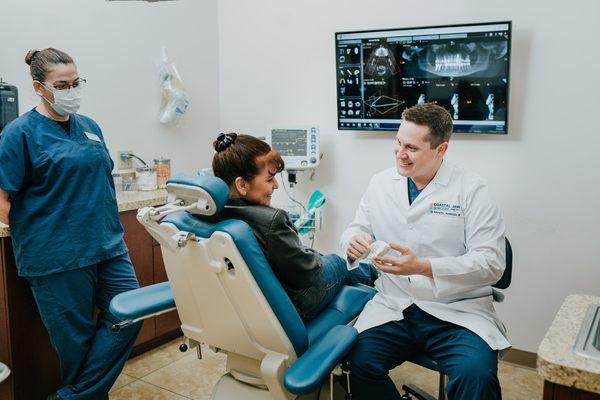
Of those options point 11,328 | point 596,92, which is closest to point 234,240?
point 11,328

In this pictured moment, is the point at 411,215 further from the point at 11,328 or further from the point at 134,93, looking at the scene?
the point at 134,93

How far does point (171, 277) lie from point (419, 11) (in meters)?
1.97

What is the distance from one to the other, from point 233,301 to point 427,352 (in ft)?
2.34

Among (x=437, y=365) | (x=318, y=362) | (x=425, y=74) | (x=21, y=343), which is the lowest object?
(x=21, y=343)

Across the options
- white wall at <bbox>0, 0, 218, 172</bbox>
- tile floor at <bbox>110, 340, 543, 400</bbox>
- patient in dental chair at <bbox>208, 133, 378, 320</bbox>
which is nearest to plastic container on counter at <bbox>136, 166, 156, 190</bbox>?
white wall at <bbox>0, 0, 218, 172</bbox>

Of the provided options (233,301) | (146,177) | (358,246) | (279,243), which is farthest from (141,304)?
(146,177)

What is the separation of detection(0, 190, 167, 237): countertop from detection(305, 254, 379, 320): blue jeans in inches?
41.9

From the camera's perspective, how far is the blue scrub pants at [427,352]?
1541mm

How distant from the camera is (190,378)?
2551 mm

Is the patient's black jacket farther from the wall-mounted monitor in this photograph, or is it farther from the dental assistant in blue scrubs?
the wall-mounted monitor

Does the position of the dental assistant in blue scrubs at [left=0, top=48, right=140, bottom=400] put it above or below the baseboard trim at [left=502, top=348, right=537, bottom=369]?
above

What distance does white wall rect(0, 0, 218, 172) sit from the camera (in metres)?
2.49

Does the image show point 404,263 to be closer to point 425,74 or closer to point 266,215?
point 266,215

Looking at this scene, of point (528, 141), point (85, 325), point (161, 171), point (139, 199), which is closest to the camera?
point (85, 325)
